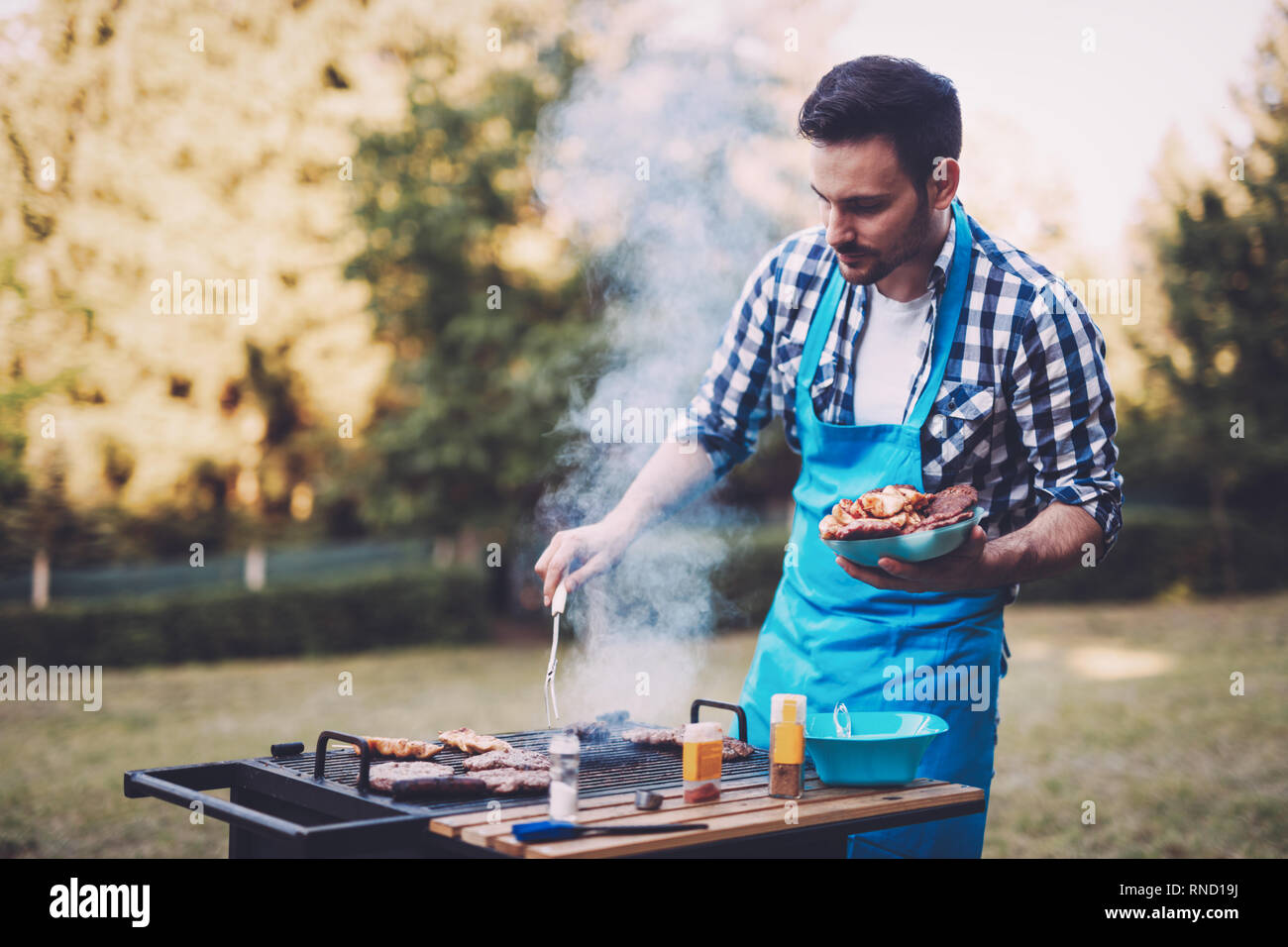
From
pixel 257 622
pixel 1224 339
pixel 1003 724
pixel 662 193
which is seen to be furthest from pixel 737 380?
pixel 1224 339

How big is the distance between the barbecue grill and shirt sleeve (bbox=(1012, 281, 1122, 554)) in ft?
2.90

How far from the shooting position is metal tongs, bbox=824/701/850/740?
230cm

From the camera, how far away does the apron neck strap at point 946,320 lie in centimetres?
236

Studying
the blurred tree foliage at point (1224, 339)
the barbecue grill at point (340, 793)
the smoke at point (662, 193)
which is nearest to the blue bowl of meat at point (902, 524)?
the barbecue grill at point (340, 793)

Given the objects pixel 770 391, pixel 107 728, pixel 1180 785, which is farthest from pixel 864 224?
pixel 107 728

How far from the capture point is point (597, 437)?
363 inches

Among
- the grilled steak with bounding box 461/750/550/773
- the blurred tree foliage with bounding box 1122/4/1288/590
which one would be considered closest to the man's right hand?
the grilled steak with bounding box 461/750/550/773

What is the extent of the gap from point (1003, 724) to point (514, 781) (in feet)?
24.1

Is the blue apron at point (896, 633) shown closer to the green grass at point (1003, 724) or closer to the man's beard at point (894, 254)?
the man's beard at point (894, 254)

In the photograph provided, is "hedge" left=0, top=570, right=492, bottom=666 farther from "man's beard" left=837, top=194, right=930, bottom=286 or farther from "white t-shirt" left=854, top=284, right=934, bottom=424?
"man's beard" left=837, top=194, right=930, bottom=286

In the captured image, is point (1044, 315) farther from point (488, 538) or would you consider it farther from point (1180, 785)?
point (488, 538)

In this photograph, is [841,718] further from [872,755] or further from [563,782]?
[563,782]

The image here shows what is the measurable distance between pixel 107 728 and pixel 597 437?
4.39 meters

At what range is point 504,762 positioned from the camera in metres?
2.29
